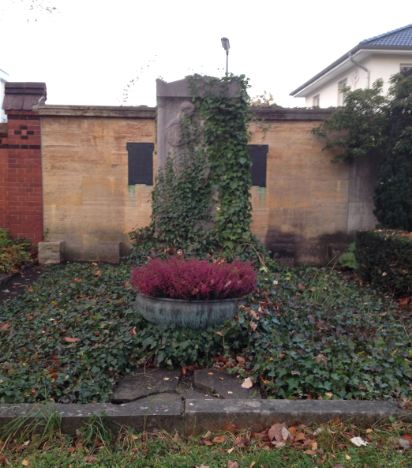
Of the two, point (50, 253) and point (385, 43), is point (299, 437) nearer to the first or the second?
point (50, 253)

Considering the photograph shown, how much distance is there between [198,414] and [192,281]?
3.81ft

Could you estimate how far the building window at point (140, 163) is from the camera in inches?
324

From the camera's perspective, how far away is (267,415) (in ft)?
9.49

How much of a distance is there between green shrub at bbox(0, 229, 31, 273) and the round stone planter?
4.12m

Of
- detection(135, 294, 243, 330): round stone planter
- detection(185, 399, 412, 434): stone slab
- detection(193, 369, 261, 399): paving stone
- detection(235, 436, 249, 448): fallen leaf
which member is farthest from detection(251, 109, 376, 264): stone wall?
detection(235, 436, 249, 448): fallen leaf

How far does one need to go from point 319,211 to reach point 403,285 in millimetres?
2745

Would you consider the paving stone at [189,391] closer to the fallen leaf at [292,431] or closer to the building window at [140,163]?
the fallen leaf at [292,431]

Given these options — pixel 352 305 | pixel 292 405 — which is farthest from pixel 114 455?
pixel 352 305

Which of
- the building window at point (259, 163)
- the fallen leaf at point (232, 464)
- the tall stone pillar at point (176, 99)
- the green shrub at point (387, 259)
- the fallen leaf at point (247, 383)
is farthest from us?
the building window at point (259, 163)

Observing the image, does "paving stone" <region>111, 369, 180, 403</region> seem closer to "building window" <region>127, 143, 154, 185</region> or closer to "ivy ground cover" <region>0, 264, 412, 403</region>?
"ivy ground cover" <region>0, 264, 412, 403</region>

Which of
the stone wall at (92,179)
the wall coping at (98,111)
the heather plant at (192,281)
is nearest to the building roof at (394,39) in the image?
the wall coping at (98,111)

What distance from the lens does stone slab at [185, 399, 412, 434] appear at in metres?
2.88

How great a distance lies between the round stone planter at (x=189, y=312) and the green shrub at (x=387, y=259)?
2923mm

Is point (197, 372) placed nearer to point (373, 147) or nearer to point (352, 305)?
point (352, 305)
